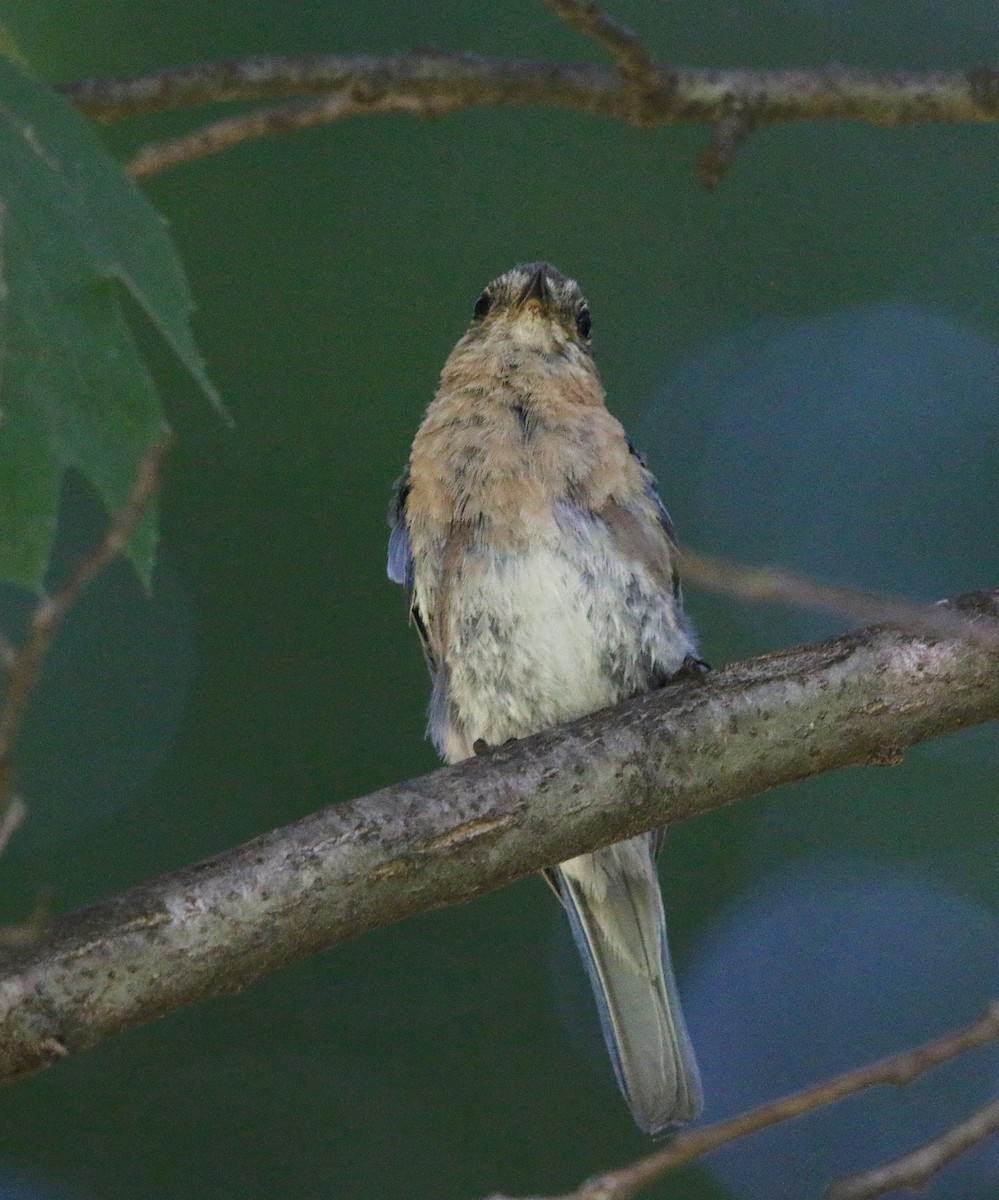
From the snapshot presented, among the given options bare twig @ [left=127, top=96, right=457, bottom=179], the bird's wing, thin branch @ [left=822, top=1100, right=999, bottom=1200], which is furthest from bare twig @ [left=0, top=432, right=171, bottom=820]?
the bird's wing

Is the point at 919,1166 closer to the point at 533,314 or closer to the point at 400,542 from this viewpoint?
the point at 400,542

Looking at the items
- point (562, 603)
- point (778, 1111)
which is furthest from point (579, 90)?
point (778, 1111)

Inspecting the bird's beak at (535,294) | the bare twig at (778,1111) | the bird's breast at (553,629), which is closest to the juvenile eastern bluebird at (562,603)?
the bird's breast at (553,629)

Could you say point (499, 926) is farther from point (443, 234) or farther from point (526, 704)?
point (443, 234)

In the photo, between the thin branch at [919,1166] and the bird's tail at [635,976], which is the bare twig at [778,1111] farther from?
the bird's tail at [635,976]

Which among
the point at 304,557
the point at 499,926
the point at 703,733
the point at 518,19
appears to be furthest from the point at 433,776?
the point at 518,19

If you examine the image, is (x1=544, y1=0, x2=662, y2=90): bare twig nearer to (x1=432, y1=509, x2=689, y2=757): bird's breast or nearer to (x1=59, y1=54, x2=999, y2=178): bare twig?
(x1=59, y1=54, x2=999, y2=178): bare twig
